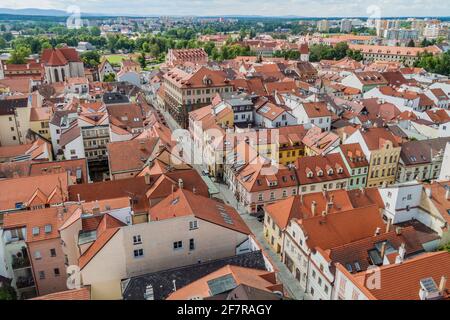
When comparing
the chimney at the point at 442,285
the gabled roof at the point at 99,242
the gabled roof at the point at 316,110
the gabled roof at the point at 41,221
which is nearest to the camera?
the chimney at the point at 442,285

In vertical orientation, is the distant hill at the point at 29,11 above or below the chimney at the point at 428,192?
above

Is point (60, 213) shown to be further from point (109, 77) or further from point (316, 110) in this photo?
point (109, 77)

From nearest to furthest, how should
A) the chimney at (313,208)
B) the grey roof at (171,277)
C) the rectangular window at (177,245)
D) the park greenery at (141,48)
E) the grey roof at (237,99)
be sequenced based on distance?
the grey roof at (171,277)
the rectangular window at (177,245)
the chimney at (313,208)
the grey roof at (237,99)
the park greenery at (141,48)

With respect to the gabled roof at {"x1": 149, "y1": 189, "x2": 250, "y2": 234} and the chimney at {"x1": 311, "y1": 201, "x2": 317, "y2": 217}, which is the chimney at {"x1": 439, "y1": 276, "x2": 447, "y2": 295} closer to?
the gabled roof at {"x1": 149, "y1": 189, "x2": 250, "y2": 234}

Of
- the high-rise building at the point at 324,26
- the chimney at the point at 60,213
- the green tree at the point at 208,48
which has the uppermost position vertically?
the high-rise building at the point at 324,26

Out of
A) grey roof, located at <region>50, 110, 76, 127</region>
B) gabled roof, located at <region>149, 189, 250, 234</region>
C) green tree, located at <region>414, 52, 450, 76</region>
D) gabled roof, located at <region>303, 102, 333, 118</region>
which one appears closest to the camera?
gabled roof, located at <region>149, 189, 250, 234</region>

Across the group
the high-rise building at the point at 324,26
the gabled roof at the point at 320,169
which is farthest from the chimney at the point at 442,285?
the high-rise building at the point at 324,26

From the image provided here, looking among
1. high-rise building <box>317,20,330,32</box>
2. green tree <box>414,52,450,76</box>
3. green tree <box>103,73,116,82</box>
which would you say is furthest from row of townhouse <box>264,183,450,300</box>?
high-rise building <box>317,20,330,32</box>

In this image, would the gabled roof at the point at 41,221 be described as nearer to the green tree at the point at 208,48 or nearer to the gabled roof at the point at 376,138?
the gabled roof at the point at 376,138
